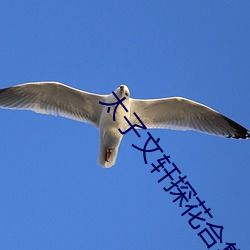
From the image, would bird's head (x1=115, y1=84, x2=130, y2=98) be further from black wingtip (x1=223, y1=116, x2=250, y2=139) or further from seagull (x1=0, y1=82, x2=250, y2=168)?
black wingtip (x1=223, y1=116, x2=250, y2=139)

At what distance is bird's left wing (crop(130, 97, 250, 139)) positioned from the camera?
23.8ft

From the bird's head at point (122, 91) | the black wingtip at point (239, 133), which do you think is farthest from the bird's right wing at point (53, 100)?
the black wingtip at point (239, 133)

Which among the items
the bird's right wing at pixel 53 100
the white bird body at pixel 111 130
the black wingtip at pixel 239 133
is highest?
the bird's right wing at pixel 53 100

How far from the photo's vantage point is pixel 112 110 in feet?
22.1

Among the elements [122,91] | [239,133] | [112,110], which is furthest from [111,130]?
[239,133]

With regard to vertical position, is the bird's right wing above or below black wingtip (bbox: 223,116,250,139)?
above

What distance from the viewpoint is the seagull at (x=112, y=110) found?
6.83 m

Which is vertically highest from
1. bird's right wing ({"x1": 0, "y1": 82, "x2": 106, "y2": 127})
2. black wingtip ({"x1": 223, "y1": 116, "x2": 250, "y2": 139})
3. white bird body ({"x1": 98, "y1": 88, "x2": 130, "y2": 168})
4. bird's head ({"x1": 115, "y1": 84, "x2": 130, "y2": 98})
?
bird's right wing ({"x1": 0, "y1": 82, "x2": 106, "y2": 127})

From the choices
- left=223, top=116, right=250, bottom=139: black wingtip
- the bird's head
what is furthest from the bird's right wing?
left=223, top=116, right=250, bottom=139: black wingtip

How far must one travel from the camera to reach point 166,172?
555 centimetres

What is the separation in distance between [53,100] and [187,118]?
1.99 metres

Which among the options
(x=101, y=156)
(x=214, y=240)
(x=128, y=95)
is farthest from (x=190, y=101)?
(x=214, y=240)

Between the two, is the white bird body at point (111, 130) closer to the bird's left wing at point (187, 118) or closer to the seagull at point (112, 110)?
the seagull at point (112, 110)

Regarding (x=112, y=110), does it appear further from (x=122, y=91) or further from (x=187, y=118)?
(x=187, y=118)
